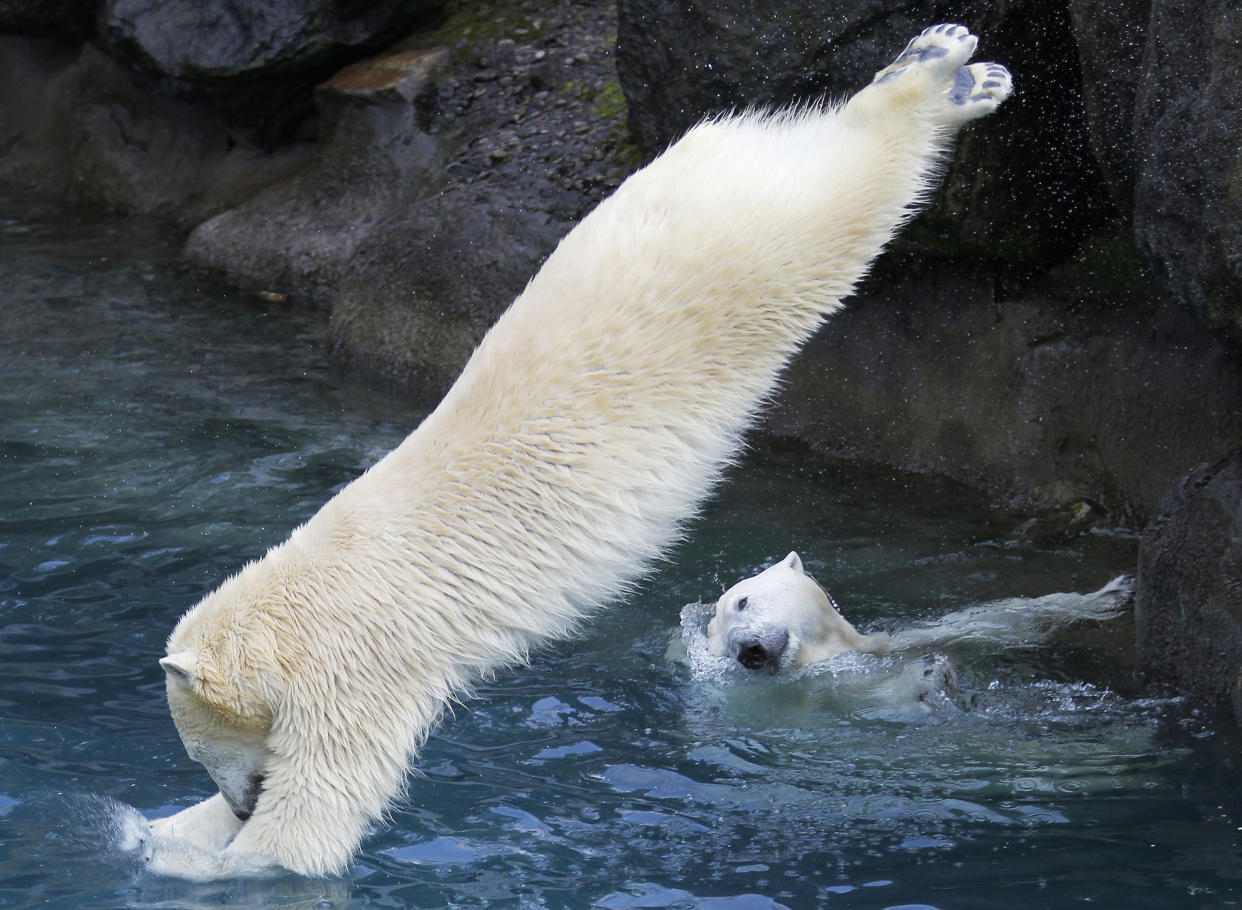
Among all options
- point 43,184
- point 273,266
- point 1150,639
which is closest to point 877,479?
point 1150,639

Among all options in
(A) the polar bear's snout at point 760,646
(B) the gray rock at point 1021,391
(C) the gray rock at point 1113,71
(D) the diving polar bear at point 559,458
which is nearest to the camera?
(D) the diving polar bear at point 559,458

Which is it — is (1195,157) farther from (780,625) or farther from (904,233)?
(904,233)

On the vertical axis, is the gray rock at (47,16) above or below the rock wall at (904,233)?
above

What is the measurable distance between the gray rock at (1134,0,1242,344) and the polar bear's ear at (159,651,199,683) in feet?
9.17

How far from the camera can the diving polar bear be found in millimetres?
3025

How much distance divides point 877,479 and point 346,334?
3.36 meters

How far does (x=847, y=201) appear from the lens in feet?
10.1

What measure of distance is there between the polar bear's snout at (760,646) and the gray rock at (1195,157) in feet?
5.18

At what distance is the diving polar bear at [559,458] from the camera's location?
9.93 feet

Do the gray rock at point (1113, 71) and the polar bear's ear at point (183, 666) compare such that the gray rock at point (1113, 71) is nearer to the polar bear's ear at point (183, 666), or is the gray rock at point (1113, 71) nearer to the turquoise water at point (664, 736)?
the turquoise water at point (664, 736)

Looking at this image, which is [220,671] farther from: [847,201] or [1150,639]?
[1150,639]

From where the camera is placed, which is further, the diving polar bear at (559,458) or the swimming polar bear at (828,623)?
the swimming polar bear at (828,623)

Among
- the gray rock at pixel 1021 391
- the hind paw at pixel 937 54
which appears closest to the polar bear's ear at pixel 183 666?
the hind paw at pixel 937 54

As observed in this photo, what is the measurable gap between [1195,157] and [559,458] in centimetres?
196
